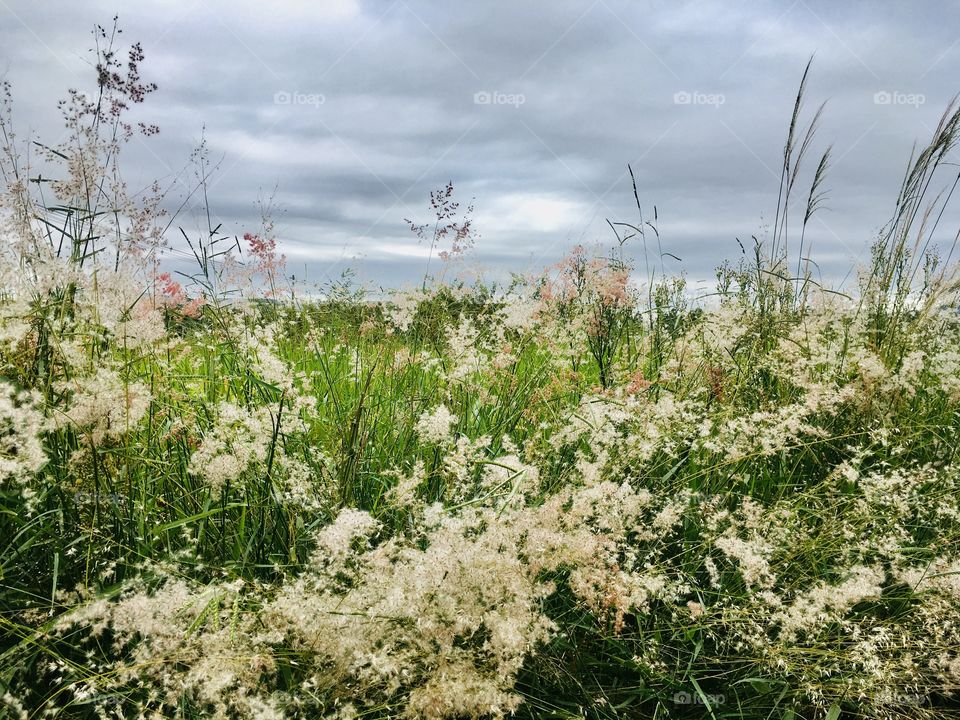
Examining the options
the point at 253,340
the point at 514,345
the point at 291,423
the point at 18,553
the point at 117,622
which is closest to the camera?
the point at 117,622

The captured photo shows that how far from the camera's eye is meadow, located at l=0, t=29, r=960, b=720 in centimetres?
158

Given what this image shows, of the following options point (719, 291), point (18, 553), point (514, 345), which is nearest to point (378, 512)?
point (18, 553)

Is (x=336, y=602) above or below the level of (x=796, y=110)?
below

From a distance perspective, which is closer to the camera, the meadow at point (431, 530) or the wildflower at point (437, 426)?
the meadow at point (431, 530)

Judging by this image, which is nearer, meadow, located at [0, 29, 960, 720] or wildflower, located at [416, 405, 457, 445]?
meadow, located at [0, 29, 960, 720]

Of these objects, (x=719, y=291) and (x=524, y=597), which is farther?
(x=719, y=291)

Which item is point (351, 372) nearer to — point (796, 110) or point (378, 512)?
point (378, 512)

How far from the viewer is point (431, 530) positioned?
6.64 ft

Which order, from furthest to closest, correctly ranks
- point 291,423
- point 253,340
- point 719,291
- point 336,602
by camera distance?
point 719,291
point 253,340
point 291,423
point 336,602

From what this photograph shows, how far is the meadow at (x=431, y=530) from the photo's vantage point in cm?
158

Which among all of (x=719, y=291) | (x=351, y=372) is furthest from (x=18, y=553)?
(x=719, y=291)

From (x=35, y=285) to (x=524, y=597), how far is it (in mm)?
1881

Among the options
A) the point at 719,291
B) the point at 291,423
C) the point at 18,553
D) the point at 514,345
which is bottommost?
the point at 18,553

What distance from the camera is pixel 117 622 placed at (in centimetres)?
152
